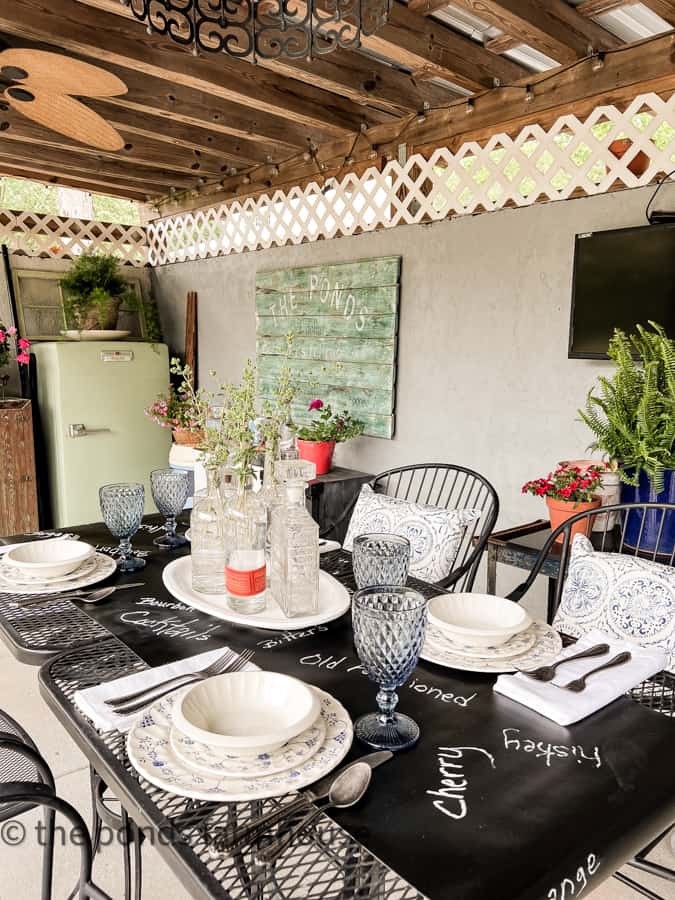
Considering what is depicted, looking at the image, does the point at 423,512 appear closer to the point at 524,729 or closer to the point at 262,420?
the point at 262,420

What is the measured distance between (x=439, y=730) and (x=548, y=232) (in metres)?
2.16

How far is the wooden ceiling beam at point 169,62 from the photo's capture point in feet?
7.49

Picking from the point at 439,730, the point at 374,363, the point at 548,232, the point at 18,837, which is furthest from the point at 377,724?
the point at 374,363

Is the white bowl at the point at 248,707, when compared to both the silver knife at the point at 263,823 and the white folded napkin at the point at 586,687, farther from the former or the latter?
the white folded napkin at the point at 586,687

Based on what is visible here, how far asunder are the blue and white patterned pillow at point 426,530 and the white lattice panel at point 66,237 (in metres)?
3.68

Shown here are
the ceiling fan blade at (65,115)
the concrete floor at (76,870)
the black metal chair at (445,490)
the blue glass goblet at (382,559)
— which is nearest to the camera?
the blue glass goblet at (382,559)

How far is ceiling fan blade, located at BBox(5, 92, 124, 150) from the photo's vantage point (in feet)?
6.51

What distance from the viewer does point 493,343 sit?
283 cm

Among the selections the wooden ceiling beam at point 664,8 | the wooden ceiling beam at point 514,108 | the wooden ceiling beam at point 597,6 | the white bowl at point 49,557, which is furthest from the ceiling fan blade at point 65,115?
the wooden ceiling beam at point 664,8

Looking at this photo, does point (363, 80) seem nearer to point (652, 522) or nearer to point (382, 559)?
point (652, 522)

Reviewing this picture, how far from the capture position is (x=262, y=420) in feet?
5.04

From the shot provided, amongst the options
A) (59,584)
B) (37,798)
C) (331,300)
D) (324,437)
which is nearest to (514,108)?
(331,300)

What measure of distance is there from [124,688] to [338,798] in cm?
40

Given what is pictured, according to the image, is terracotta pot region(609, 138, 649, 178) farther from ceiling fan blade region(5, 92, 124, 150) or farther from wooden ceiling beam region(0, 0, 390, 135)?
ceiling fan blade region(5, 92, 124, 150)
